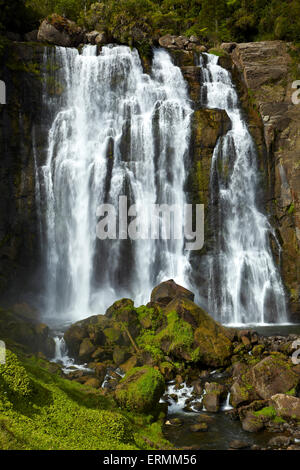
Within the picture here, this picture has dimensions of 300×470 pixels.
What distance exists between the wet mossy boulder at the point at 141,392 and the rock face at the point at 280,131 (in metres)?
14.2

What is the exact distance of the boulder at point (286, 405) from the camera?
415 inches

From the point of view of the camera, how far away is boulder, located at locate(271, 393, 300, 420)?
415 inches

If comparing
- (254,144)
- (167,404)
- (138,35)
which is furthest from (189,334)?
(138,35)

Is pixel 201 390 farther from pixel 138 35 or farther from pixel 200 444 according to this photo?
pixel 138 35

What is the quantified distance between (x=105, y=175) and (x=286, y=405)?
56.9 ft

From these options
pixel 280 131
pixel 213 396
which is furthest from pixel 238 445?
pixel 280 131

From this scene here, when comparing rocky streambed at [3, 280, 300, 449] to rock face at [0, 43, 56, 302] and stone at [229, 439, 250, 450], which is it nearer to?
stone at [229, 439, 250, 450]

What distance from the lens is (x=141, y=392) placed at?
1045 cm

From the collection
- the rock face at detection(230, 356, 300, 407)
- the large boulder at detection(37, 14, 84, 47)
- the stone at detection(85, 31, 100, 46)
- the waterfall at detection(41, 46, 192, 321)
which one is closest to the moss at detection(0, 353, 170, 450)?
the rock face at detection(230, 356, 300, 407)

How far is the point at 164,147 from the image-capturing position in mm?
25062

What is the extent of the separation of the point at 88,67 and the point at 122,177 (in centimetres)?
844

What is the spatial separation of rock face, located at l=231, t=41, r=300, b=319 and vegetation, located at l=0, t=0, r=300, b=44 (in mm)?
3166

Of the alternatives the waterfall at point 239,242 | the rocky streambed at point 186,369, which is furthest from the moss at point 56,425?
the waterfall at point 239,242

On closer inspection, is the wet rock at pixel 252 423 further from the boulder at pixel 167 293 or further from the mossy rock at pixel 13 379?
the boulder at pixel 167 293
